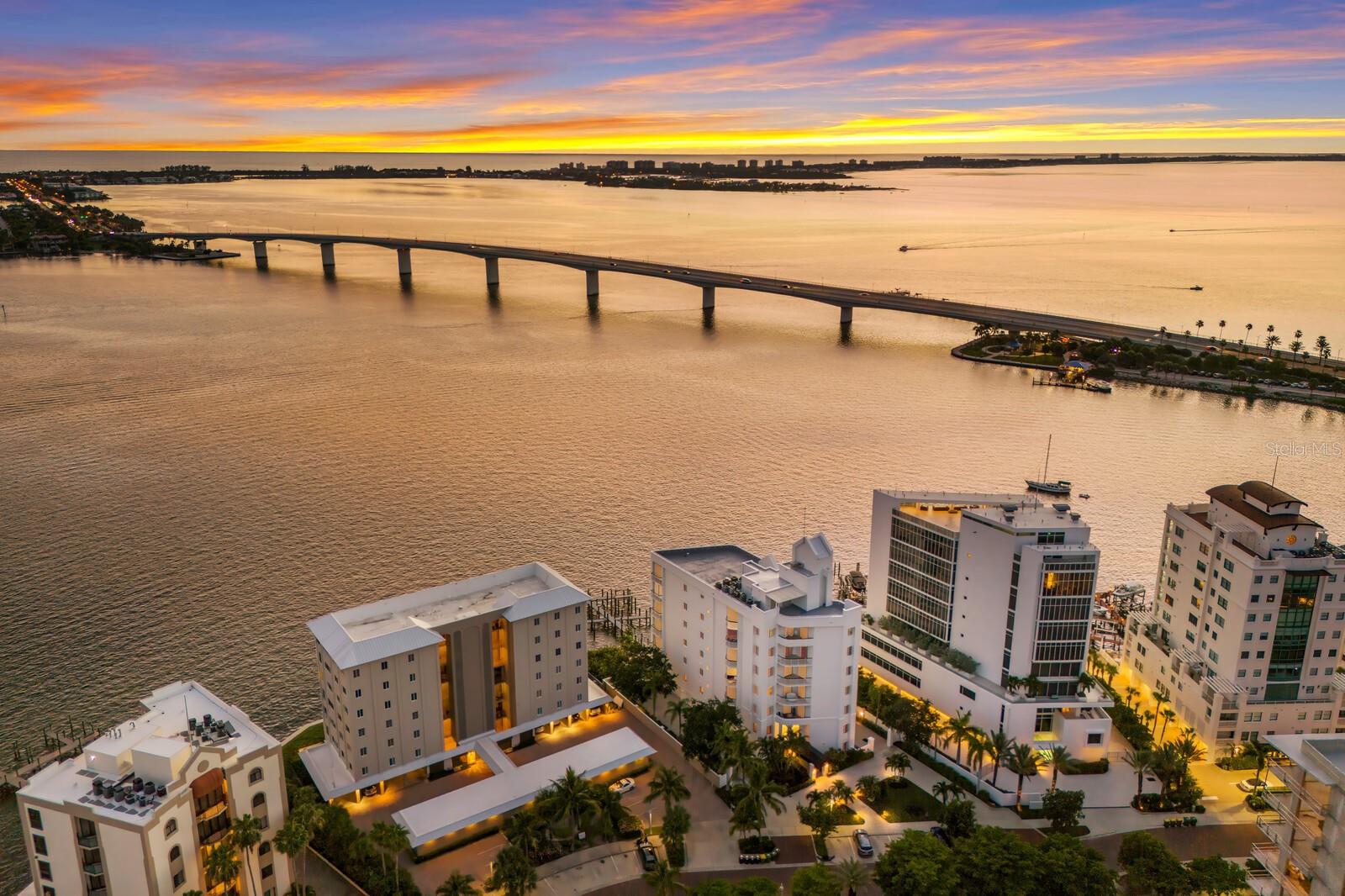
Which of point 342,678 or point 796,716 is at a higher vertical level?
point 342,678

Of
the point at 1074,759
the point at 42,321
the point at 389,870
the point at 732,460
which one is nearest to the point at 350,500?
the point at 732,460

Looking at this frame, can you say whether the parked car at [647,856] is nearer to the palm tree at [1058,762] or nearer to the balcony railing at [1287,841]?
the palm tree at [1058,762]

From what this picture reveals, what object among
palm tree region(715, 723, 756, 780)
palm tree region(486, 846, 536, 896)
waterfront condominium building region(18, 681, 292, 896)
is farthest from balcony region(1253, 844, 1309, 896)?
waterfront condominium building region(18, 681, 292, 896)

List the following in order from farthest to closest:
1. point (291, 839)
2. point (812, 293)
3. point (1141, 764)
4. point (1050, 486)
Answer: point (812, 293) < point (1050, 486) < point (1141, 764) < point (291, 839)

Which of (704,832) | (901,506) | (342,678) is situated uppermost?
(901,506)

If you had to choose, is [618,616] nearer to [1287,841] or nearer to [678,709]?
[678,709]

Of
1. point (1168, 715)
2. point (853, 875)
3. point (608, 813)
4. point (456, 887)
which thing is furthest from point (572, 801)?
point (1168, 715)

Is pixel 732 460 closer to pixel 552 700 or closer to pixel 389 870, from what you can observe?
pixel 552 700
